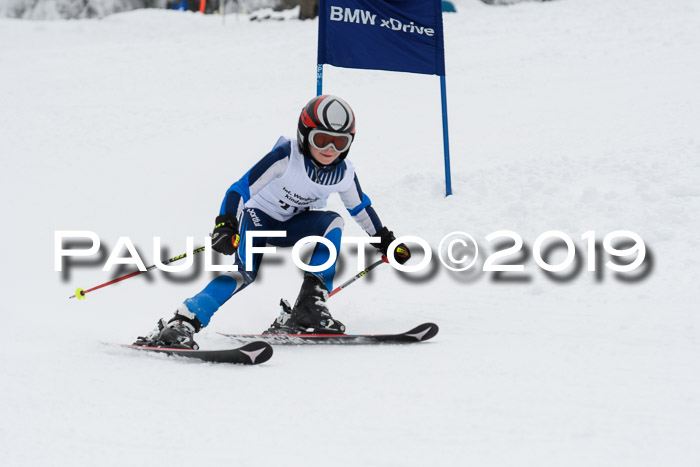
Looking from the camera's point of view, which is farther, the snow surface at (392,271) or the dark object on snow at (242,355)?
the dark object on snow at (242,355)

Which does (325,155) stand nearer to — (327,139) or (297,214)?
(327,139)

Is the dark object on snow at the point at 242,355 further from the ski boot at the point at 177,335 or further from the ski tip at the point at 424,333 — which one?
the ski tip at the point at 424,333

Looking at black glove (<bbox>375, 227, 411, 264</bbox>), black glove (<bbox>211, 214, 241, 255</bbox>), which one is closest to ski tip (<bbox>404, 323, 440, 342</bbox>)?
black glove (<bbox>375, 227, 411, 264</bbox>)

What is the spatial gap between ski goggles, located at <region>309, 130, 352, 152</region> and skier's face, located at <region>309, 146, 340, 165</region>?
0.07 feet

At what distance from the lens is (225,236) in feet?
12.1

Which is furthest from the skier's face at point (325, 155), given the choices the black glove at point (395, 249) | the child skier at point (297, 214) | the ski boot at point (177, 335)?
the ski boot at point (177, 335)

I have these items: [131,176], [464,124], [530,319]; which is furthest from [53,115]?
[530,319]

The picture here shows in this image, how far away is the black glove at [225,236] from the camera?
145 inches

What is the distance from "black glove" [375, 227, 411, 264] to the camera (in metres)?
4.48

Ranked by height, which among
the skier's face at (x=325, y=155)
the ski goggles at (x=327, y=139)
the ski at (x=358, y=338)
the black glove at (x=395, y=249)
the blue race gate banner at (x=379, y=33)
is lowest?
the ski at (x=358, y=338)

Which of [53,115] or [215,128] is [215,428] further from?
[53,115]

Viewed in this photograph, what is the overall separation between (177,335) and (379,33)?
4.18 meters

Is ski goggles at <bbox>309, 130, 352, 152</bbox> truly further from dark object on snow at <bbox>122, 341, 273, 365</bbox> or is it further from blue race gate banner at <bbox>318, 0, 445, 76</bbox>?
blue race gate banner at <bbox>318, 0, 445, 76</bbox>

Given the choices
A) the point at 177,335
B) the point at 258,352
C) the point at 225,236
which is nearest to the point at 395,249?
the point at 225,236
